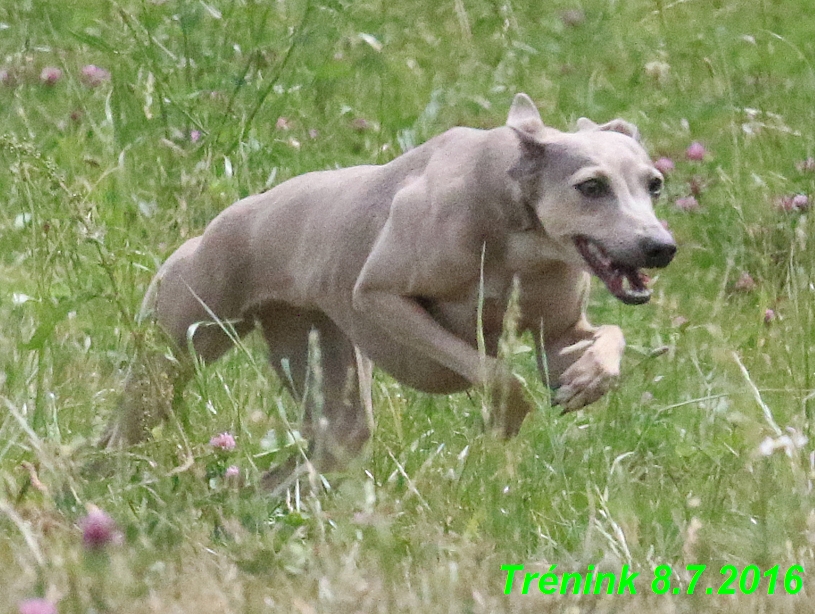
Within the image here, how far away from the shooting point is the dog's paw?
12.7 feet

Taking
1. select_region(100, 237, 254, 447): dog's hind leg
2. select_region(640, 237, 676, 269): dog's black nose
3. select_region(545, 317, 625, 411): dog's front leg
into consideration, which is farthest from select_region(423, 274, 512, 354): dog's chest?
select_region(100, 237, 254, 447): dog's hind leg

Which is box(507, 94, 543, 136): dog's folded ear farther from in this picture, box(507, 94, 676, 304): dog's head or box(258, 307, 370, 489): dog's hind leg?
box(258, 307, 370, 489): dog's hind leg

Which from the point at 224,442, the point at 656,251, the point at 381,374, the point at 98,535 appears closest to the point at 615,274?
the point at 656,251

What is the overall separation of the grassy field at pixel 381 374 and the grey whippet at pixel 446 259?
0.59ft

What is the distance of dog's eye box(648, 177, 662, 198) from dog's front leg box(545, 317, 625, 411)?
0.36 metres

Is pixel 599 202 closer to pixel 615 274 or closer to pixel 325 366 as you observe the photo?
pixel 615 274

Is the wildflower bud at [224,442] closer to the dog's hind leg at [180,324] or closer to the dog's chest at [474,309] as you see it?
the dog's hind leg at [180,324]

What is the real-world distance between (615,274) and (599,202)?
177 mm

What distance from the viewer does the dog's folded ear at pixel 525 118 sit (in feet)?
13.6

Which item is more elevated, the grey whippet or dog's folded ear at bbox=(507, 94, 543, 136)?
dog's folded ear at bbox=(507, 94, 543, 136)

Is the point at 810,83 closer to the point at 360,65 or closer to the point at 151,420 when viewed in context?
the point at 360,65

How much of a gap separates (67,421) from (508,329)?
5.27 feet

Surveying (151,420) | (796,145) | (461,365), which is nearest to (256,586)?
(151,420)

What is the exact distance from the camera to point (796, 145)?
657cm
